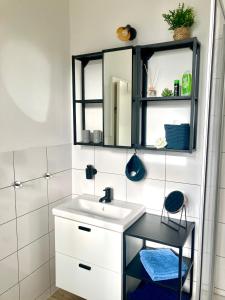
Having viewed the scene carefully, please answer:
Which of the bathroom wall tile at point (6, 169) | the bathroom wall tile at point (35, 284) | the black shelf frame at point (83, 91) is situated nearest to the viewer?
the bathroom wall tile at point (6, 169)

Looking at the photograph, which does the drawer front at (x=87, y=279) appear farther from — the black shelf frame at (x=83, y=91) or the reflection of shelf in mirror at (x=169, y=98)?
the reflection of shelf in mirror at (x=169, y=98)

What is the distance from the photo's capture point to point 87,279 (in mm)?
1745

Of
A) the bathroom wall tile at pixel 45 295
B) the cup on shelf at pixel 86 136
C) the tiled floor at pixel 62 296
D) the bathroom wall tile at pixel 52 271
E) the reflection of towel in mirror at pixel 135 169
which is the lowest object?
the tiled floor at pixel 62 296

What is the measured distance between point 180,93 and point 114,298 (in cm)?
141

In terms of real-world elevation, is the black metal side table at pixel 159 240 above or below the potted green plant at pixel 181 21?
below

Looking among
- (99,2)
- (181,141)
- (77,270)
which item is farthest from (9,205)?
(99,2)

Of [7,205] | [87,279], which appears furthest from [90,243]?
[7,205]

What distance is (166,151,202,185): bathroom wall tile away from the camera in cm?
173

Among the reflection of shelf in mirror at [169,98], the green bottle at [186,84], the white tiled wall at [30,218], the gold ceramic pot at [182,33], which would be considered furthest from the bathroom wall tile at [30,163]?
the gold ceramic pot at [182,33]

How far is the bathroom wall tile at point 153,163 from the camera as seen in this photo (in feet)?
6.08

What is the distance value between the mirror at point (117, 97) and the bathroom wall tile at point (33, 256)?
0.92 m

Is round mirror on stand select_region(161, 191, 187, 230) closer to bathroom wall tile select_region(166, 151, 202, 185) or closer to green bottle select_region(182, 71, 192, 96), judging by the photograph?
bathroom wall tile select_region(166, 151, 202, 185)

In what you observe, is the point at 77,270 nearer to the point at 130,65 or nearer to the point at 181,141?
the point at 181,141

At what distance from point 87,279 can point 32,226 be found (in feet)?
1.78
